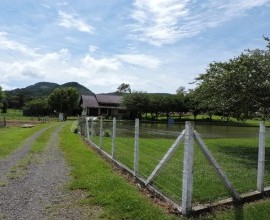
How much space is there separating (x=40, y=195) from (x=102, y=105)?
73928mm

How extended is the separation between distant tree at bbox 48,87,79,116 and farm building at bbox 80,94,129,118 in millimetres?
11080

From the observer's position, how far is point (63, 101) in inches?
3605

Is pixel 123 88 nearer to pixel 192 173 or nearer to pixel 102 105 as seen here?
pixel 102 105

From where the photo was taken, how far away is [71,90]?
97.8 metres

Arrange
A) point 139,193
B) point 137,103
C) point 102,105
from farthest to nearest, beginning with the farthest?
point 102,105
point 137,103
point 139,193

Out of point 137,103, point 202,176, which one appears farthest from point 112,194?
point 137,103

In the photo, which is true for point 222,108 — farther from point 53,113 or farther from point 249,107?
point 53,113

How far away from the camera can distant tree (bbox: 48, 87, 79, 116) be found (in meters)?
92.0

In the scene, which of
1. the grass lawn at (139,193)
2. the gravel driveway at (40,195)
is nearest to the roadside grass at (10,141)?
the gravel driveway at (40,195)

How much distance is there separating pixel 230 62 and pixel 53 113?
80.8 metres

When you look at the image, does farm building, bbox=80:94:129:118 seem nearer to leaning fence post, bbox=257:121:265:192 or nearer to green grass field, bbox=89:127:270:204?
green grass field, bbox=89:127:270:204

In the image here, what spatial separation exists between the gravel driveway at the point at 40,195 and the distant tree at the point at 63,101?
81.2 metres

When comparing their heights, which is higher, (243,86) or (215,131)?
(243,86)

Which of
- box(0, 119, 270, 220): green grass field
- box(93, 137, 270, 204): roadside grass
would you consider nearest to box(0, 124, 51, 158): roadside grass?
box(0, 119, 270, 220): green grass field
